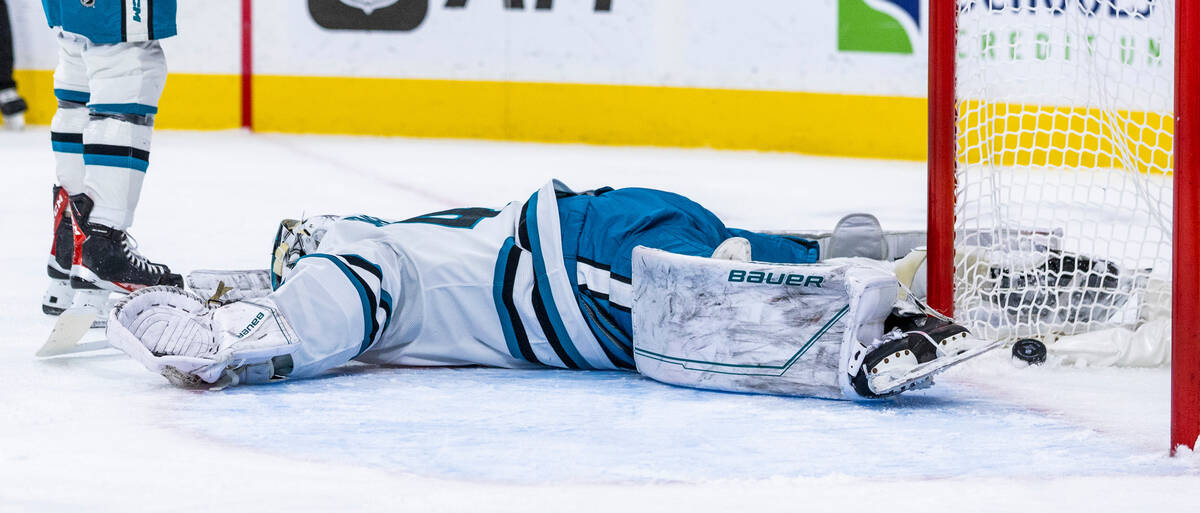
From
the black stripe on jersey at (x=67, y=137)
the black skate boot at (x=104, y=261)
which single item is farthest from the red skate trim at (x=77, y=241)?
the black stripe on jersey at (x=67, y=137)

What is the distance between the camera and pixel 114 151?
248cm

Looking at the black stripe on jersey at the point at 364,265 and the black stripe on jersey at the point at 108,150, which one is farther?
Result: the black stripe on jersey at the point at 108,150

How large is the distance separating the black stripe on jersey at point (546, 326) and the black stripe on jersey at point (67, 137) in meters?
1.19

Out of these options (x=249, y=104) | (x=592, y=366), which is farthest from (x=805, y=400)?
(x=249, y=104)

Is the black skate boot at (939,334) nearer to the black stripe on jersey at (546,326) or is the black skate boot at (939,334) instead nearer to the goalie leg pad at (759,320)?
the goalie leg pad at (759,320)

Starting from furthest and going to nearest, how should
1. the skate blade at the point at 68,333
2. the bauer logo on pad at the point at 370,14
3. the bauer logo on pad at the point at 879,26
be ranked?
the bauer logo on pad at the point at 370,14, the bauer logo on pad at the point at 879,26, the skate blade at the point at 68,333

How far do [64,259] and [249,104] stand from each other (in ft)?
14.6

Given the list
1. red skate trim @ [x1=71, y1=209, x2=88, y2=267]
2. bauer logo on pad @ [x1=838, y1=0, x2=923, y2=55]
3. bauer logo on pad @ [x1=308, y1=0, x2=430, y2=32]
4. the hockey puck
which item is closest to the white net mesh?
the hockey puck

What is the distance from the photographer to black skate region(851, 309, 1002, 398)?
5.57 ft

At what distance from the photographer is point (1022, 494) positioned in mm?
1373

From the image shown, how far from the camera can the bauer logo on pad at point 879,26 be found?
6027 mm

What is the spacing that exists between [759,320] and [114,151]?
1267mm

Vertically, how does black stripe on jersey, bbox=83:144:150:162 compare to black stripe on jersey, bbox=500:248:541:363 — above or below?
above

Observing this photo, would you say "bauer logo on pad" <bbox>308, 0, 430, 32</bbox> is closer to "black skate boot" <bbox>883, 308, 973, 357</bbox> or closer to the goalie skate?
the goalie skate
